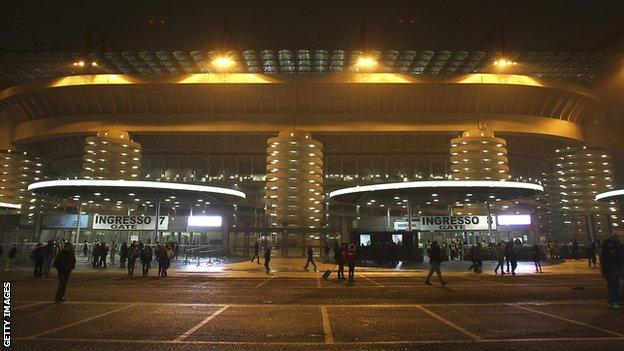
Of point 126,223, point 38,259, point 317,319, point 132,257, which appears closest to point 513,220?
point 317,319

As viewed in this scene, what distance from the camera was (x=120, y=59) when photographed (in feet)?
149

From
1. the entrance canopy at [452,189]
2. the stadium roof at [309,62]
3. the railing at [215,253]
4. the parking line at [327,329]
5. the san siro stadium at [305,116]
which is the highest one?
the stadium roof at [309,62]

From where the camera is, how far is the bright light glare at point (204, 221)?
31.3 metres

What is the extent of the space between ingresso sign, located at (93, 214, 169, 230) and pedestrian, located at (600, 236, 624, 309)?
28919mm

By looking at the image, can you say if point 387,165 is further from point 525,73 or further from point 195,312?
point 195,312

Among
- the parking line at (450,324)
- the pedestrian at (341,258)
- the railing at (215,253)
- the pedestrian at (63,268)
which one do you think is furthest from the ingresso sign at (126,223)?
the parking line at (450,324)

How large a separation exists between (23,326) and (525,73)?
57341 mm

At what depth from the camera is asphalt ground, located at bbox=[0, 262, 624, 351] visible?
6730 millimetres

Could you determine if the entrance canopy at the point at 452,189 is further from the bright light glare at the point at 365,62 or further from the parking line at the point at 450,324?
the parking line at the point at 450,324

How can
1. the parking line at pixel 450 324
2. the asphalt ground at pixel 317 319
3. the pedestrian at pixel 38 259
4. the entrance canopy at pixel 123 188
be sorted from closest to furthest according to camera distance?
the asphalt ground at pixel 317 319
the parking line at pixel 450 324
the pedestrian at pixel 38 259
the entrance canopy at pixel 123 188

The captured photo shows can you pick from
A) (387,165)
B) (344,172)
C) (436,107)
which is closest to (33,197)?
(344,172)

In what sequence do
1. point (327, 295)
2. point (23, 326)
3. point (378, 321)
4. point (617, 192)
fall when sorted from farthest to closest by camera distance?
1. point (617, 192)
2. point (327, 295)
3. point (378, 321)
4. point (23, 326)

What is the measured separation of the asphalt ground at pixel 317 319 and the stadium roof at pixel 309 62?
115 ft

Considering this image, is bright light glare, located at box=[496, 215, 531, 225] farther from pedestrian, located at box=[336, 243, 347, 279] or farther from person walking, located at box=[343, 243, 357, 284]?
person walking, located at box=[343, 243, 357, 284]
